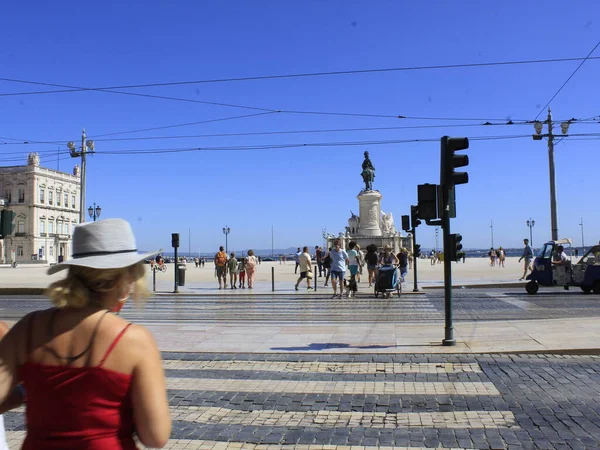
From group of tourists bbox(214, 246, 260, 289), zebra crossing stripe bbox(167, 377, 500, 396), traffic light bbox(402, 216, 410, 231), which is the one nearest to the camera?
zebra crossing stripe bbox(167, 377, 500, 396)

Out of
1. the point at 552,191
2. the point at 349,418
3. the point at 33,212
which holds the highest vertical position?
the point at 33,212

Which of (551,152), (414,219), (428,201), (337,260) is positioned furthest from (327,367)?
(551,152)

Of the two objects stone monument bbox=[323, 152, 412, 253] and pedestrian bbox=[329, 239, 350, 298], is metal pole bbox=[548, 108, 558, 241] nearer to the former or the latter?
pedestrian bbox=[329, 239, 350, 298]

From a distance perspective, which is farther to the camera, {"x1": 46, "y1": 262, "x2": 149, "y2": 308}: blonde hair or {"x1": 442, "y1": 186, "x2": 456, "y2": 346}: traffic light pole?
{"x1": 442, "y1": 186, "x2": 456, "y2": 346}: traffic light pole

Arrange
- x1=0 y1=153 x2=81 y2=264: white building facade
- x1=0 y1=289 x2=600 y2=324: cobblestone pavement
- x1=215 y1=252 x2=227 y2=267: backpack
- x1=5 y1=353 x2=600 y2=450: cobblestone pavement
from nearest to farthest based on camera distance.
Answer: x1=5 y1=353 x2=600 y2=450: cobblestone pavement → x1=0 y1=289 x2=600 y2=324: cobblestone pavement → x1=215 y1=252 x2=227 y2=267: backpack → x1=0 y1=153 x2=81 y2=264: white building facade

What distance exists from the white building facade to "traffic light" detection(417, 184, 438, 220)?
8741 cm

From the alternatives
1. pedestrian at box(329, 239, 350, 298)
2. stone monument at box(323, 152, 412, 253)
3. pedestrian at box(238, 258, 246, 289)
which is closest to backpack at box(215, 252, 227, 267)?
pedestrian at box(238, 258, 246, 289)

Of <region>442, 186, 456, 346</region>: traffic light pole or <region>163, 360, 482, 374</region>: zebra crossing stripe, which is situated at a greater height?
<region>442, 186, 456, 346</region>: traffic light pole

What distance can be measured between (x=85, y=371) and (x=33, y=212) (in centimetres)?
9963

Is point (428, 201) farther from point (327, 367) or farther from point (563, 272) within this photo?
point (563, 272)

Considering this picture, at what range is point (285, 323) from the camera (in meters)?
13.5

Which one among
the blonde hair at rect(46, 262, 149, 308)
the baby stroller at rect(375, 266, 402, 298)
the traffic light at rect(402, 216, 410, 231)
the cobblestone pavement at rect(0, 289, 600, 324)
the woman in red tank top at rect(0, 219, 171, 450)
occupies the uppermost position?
the traffic light at rect(402, 216, 410, 231)

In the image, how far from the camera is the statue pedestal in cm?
6375

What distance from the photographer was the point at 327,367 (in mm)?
8578
